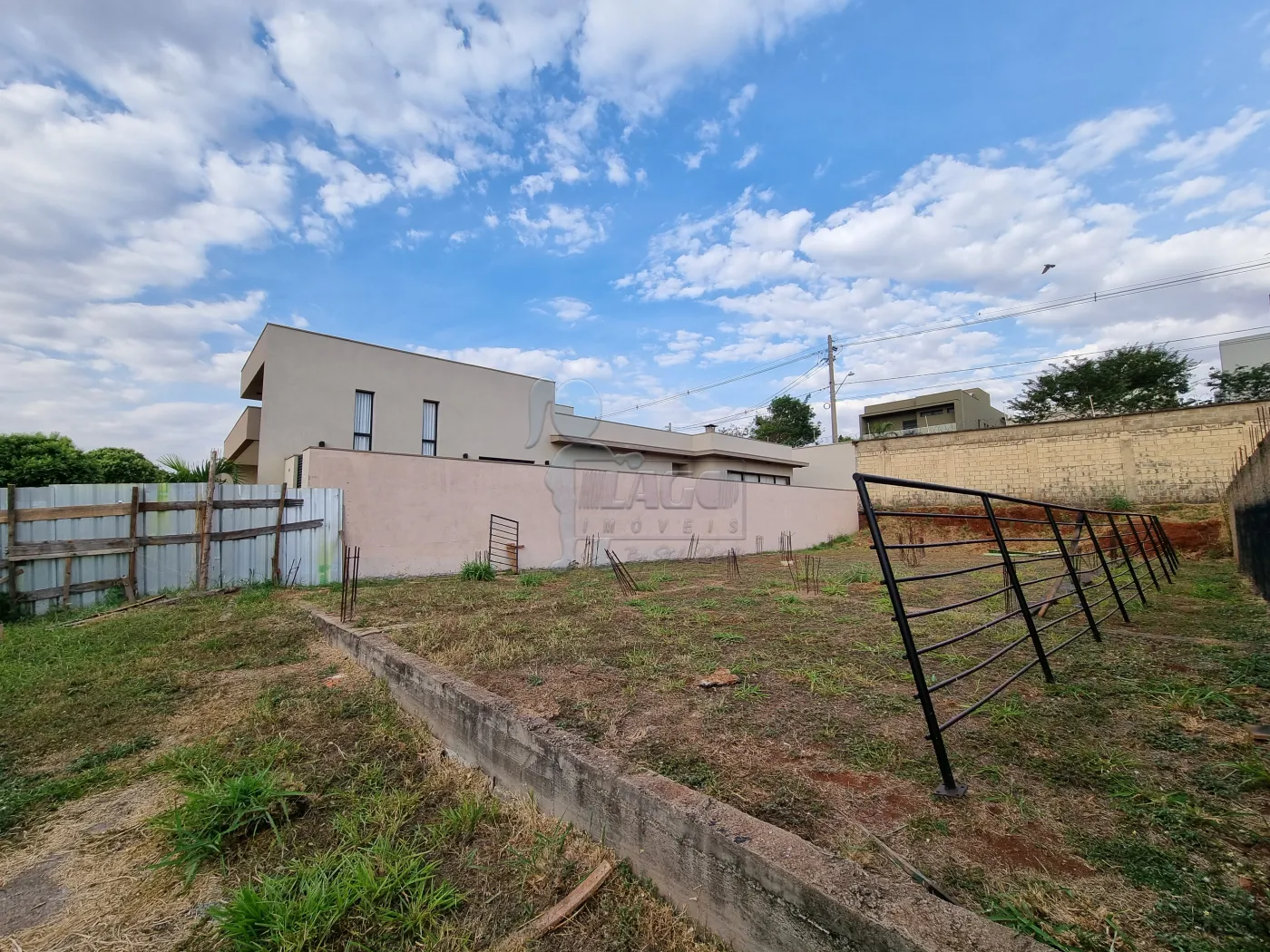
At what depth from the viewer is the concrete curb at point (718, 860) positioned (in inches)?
40.0

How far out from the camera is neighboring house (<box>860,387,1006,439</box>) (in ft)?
101

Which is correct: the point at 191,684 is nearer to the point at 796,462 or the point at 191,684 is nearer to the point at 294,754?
the point at 294,754

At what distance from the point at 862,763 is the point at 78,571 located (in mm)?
8169

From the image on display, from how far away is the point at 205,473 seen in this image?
9.20 m

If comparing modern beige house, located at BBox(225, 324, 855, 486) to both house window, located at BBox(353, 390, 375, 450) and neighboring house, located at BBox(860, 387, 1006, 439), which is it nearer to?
house window, located at BBox(353, 390, 375, 450)

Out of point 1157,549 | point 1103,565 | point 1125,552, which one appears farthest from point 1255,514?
point 1103,565

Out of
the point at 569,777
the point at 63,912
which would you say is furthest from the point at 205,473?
the point at 569,777

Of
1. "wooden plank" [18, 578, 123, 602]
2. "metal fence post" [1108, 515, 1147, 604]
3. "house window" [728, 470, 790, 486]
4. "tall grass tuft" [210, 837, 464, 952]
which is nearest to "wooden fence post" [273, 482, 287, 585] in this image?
"wooden plank" [18, 578, 123, 602]

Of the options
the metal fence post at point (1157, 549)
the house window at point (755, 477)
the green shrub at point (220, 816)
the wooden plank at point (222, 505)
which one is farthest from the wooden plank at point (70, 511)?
the house window at point (755, 477)

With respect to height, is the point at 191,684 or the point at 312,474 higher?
the point at 312,474

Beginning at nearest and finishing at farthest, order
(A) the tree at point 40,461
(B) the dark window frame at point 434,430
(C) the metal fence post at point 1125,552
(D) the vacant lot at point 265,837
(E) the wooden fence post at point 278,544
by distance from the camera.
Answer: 1. (D) the vacant lot at point 265,837
2. (C) the metal fence post at point 1125,552
3. (E) the wooden fence post at point 278,544
4. (A) the tree at point 40,461
5. (B) the dark window frame at point 434,430

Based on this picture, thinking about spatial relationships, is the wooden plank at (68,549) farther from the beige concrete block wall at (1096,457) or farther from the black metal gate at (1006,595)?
the beige concrete block wall at (1096,457)

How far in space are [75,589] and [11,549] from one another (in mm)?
696

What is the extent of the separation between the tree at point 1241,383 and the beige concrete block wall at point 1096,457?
7.09 meters
